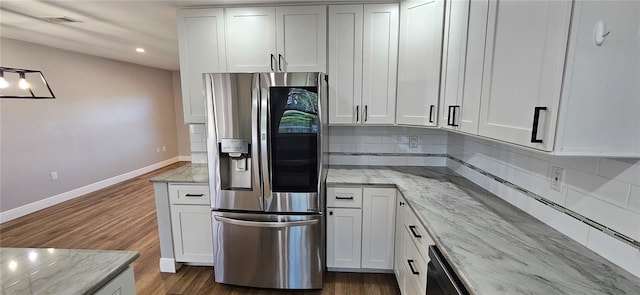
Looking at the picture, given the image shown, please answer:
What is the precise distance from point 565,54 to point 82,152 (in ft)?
19.2

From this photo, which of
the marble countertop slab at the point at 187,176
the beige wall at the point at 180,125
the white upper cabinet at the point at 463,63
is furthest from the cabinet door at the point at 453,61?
the beige wall at the point at 180,125

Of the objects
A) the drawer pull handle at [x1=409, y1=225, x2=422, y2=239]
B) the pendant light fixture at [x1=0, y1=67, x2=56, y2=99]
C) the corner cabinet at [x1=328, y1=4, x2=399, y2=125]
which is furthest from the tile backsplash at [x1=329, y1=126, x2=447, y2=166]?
the pendant light fixture at [x1=0, y1=67, x2=56, y2=99]

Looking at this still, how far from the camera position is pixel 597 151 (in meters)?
0.94

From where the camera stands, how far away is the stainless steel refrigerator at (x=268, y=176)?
1975mm

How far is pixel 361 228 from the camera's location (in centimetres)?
224

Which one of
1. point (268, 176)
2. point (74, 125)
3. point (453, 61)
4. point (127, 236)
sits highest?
point (453, 61)

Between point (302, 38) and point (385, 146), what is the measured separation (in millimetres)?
1245

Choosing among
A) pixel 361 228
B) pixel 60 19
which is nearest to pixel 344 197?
pixel 361 228

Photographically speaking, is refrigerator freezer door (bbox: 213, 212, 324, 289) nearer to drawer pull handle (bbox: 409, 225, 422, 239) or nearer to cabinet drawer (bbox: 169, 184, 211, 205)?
cabinet drawer (bbox: 169, 184, 211, 205)

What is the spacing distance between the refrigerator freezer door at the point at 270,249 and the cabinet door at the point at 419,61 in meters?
1.10

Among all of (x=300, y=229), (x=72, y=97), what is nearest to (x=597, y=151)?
(x=300, y=229)

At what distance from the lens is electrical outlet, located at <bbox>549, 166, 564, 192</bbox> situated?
128cm

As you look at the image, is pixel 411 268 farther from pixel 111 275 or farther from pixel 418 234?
pixel 111 275

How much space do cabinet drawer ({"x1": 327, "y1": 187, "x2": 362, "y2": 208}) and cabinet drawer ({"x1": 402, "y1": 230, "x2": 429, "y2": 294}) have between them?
46 centimetres
